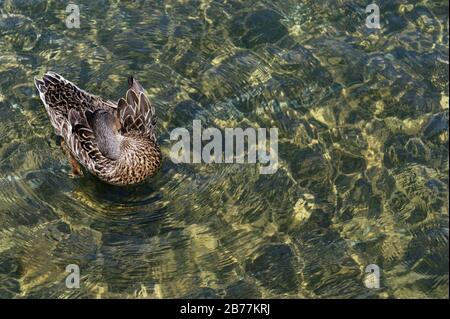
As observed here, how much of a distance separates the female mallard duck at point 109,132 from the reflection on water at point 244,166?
224mm

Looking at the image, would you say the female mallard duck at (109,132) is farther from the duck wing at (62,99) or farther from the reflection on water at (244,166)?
the reflection on water at (244,166)

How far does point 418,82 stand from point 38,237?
5376 mm

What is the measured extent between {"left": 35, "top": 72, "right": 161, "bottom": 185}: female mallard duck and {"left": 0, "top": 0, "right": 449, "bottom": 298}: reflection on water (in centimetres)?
22

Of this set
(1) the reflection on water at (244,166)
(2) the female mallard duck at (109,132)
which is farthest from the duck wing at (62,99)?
(1) the reflection on water at (244,166)

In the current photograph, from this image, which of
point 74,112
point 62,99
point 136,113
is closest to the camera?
point 136,113

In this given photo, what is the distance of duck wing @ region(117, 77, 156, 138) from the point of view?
→ 352 inches

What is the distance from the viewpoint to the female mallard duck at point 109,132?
8898mm

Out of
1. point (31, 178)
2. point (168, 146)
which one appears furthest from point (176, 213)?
point (31, 178)

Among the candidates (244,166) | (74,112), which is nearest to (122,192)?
(74,112)

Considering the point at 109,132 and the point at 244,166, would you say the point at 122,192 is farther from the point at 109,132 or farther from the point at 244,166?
the point at 244,166

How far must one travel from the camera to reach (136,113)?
29.4ft

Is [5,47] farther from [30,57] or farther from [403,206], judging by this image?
[403,206]

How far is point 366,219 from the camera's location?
8539 mm

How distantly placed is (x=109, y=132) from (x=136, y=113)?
0.51 metres
